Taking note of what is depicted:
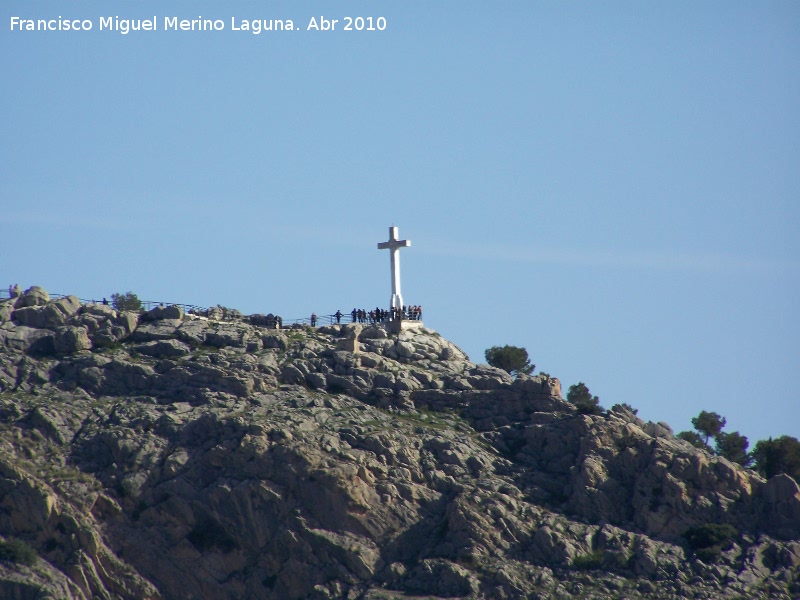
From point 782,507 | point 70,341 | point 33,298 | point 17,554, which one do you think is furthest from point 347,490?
point 33,298

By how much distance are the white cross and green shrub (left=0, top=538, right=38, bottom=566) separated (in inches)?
1380

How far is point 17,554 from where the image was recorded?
321 ft

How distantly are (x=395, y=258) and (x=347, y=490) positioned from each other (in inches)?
1027

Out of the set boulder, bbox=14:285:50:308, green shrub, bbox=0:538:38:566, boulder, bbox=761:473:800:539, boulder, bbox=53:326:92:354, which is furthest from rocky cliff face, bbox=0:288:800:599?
boulder, bbox=14:285:50:308

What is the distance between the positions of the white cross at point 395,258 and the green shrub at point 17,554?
35.0 m

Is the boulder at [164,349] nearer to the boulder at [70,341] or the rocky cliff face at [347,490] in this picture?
the rocky cliff face at [347,490]

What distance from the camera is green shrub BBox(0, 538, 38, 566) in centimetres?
9794

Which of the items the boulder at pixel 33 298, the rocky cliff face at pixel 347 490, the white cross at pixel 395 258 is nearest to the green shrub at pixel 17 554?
the rocky cliff face at pixel 347 490

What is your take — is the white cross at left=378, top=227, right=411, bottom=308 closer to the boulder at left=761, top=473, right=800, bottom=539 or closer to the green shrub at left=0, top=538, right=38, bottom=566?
the boulder at left=761, top=473, right=800, bottom=539

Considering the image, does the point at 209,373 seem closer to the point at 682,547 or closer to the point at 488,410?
the point at 488,410

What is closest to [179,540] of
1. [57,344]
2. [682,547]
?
[57,344]

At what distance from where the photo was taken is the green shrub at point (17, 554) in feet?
321

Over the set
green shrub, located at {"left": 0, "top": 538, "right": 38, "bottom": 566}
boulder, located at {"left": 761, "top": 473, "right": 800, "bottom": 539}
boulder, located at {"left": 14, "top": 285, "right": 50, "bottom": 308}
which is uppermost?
boulder, located at {"left": 14, "top": 285, "right": 50, "bottom": 308}

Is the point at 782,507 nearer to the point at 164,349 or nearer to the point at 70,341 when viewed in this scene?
the point at 164,349
